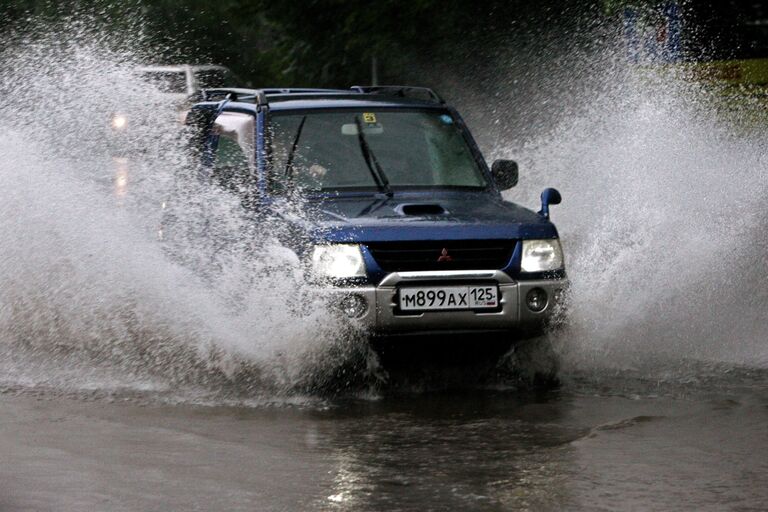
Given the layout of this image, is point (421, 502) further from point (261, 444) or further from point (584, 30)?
point (584, 30)

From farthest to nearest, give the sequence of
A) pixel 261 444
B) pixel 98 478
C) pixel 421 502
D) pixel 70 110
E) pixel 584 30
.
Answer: pixel 584 30 < pixel 70 110 < pixel 261 444 < pixel 98 478 < pixel 421 502

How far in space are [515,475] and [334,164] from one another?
350 cm

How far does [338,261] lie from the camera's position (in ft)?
28.1

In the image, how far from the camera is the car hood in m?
8.64

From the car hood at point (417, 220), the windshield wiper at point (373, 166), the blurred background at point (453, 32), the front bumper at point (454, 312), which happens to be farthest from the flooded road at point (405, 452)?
the blurred background at point (453, 32)

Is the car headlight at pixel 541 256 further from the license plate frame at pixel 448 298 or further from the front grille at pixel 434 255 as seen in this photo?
the license plate frame at pixel 448 298

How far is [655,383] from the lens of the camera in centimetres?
899

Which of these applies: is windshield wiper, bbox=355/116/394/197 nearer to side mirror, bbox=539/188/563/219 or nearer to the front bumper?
side mirror, bbox=539/188/563/219

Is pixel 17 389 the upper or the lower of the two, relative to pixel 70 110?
lower

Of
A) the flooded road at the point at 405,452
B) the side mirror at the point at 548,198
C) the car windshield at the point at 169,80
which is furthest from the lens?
the car windshield at the point at 169,80

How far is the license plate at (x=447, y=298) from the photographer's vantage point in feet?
28.2

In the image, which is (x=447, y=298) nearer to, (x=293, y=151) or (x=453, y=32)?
(x=293, y=151)

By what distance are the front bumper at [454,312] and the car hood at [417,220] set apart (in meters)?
0.22

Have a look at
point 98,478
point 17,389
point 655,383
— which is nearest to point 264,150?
point 17,389
